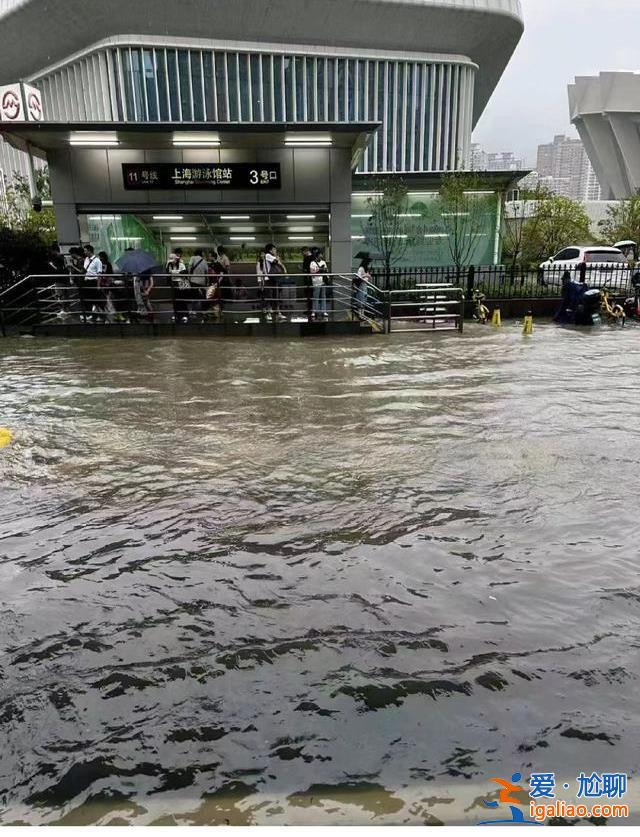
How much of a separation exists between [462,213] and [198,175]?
1433cm

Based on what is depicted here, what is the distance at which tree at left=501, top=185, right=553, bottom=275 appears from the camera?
95.7 feet

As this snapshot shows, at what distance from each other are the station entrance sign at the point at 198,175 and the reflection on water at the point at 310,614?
11324mm

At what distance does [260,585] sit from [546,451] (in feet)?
11.8

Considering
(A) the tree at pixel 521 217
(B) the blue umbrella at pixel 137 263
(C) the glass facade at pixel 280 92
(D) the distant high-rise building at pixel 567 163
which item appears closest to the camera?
(B) the blue umbrella at pixel 137 263

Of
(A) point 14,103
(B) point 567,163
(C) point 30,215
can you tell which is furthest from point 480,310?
(B) point 567,163

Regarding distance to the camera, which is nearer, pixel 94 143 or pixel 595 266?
pixel 94 143

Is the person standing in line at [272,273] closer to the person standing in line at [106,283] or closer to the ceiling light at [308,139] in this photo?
the ceiling light at [308,139]

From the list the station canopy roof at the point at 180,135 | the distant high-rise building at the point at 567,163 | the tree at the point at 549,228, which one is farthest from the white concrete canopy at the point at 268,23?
the distant high-rise building at the point at 567,163

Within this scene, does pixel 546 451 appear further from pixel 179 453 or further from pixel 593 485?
pixel 179 453

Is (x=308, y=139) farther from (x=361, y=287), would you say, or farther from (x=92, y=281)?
(x=92, y=281)


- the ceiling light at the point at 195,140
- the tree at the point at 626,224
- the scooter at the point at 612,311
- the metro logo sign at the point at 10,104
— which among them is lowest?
the scooter at the point at 612,311

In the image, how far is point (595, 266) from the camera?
20188 mm

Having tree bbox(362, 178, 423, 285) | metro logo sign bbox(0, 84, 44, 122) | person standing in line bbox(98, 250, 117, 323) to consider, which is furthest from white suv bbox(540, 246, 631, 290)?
metro logo sign bbox(0, 84, 44, 122)

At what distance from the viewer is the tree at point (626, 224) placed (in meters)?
32.3
